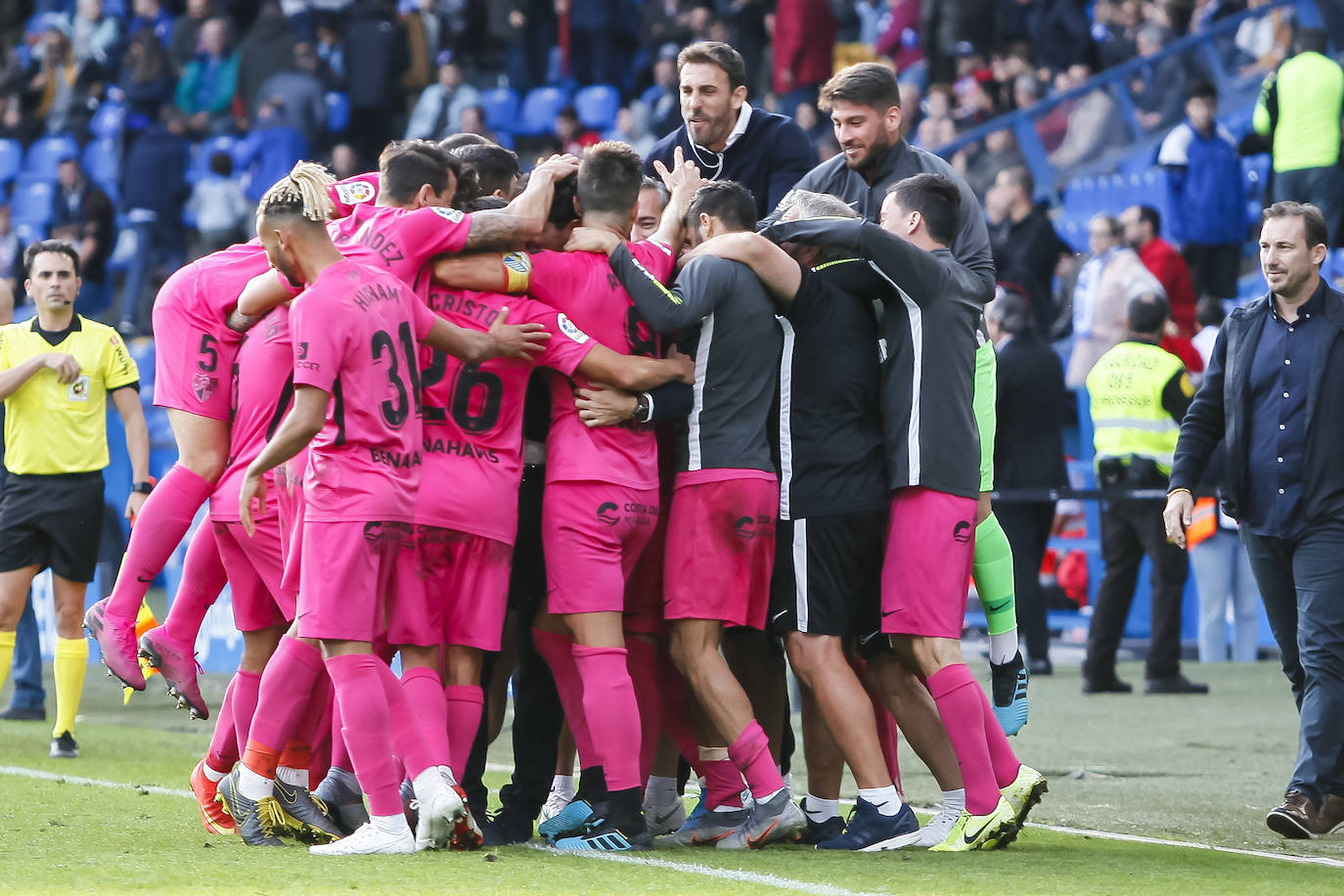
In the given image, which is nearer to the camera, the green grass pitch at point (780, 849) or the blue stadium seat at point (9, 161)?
the green grass pitch at point (780, 849)

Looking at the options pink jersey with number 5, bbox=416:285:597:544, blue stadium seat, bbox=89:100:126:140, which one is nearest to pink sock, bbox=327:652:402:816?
pink jersey with number 5, bbox=416:285:597:544

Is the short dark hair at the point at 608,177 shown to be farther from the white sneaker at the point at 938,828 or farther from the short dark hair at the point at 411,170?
the white sneaker at the point at 938,828

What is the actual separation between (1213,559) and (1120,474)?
1.25 metres

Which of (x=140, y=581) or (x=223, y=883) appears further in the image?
(x=140, y=581)

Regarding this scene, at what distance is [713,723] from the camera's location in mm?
6070

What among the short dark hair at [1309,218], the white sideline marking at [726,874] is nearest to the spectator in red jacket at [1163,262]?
the short dark hair at [1309,218]

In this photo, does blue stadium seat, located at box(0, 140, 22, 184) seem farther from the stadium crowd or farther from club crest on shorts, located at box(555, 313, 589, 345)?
club crest on shorts, located at box(555, 313, 589, 345)

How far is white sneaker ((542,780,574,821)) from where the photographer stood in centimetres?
655

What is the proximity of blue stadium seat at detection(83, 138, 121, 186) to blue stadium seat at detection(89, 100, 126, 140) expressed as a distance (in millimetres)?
119

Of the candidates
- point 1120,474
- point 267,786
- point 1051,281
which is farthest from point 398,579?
point 1051,281

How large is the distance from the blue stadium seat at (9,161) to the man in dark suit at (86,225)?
2.16 meters

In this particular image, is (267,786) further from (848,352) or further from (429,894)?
(848,352)

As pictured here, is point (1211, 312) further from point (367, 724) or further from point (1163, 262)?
point (367, 724)

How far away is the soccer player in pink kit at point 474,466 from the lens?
18.9 feet
